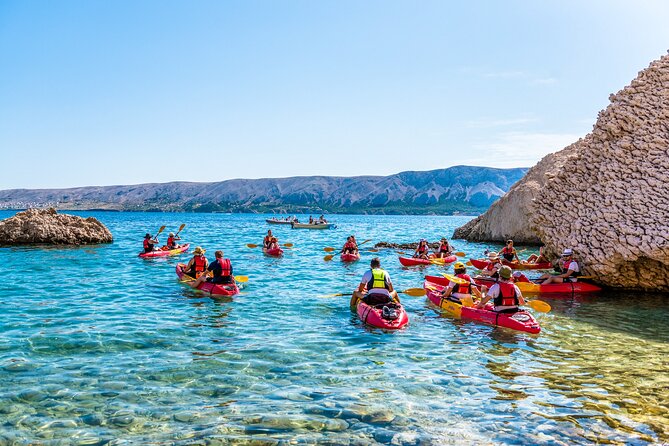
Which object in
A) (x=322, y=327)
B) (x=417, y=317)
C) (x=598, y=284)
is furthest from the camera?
(x=598, y=284)

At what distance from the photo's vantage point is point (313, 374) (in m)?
9.89

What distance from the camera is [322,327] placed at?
1396cm

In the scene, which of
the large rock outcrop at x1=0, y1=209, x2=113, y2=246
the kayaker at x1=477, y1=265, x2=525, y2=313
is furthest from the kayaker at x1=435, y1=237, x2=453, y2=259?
the large rock outcrop at x1=0, y1=209, x2=113, y2=246

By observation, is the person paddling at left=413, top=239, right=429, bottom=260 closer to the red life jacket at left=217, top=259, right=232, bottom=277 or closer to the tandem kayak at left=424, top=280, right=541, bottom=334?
the tandem kayak at left=424, top=280, right=541, bottom=334

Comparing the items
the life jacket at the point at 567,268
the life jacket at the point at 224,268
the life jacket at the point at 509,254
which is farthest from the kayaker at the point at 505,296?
the life jacket at the point at 509,254

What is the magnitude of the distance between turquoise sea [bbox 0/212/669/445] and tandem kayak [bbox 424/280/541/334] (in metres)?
0.29

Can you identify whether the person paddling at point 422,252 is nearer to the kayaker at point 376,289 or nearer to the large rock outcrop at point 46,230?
the kayaker at point 376,289

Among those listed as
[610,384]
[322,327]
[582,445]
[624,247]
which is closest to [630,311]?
[624,247]

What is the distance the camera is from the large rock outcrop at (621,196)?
60.2ft

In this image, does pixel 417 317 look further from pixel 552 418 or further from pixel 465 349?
pixel 552 418

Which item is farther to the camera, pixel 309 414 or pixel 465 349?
pixel 465 349

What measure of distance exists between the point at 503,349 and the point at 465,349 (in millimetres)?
932

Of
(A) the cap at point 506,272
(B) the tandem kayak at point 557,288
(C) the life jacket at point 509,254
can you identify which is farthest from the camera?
(C) the life jacket at point 509,254

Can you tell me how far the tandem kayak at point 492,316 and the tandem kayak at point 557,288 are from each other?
13.5ft
